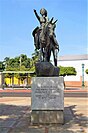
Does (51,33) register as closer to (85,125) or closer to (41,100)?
(41,100)

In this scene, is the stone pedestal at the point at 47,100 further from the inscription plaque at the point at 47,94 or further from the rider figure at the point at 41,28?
the rider figure at the point at 41,28

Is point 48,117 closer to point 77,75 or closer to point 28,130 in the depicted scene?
point 28,130

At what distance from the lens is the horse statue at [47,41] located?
38.2 ft

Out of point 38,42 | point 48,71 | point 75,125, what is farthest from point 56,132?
point 38,42

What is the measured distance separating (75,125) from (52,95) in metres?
1.30

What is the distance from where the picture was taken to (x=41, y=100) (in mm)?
11039

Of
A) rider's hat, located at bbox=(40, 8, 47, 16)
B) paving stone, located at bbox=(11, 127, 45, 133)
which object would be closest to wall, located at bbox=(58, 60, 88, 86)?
rider's hat, located at bbox=(40, 8, 47, 16)

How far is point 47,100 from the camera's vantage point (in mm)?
11039

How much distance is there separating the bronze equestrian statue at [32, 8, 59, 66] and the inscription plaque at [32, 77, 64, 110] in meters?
1.20

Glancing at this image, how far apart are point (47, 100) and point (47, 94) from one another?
0.21 m

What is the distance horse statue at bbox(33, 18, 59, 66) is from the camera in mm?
11633

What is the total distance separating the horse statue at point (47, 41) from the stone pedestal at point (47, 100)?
4.03 ft

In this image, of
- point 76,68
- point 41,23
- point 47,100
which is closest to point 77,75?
point 76,68

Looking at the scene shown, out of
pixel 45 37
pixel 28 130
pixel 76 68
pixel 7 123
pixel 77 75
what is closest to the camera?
pixel 28 130
